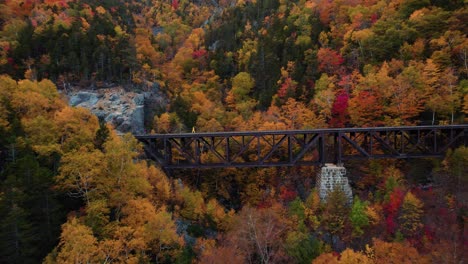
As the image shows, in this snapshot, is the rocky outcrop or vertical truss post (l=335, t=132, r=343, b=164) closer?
vertical truss post (l=335, t=132, r=343, b=164)

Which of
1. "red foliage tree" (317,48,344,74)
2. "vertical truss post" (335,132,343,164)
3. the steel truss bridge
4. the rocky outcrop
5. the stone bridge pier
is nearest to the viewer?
the steel truss bridge

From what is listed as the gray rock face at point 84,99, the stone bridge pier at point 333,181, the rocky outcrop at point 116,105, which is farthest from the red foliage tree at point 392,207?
the gray rock face at point 84,99

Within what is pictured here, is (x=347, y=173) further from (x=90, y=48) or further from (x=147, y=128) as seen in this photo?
(x=90, y=48)

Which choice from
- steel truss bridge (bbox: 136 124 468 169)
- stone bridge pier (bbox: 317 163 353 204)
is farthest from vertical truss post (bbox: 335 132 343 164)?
stone bridge pier (bbox: 317 163 353 204)

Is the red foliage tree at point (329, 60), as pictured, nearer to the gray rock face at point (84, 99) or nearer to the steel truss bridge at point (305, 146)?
the steel truss bridge at point (305, 146)

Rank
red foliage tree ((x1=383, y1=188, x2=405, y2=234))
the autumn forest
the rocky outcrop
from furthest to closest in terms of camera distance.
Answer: the rocky outcrop, red foliage tree ((x1=383, y1=188, x2=405, y2=234)), the autumn forest

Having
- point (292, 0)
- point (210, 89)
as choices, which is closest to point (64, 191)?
point (210, 89)

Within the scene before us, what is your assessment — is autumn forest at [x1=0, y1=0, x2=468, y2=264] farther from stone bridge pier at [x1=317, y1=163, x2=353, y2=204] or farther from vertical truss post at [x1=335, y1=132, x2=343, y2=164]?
vertical truss post at [x1=335, y1=132, x2=343, y2=164]
